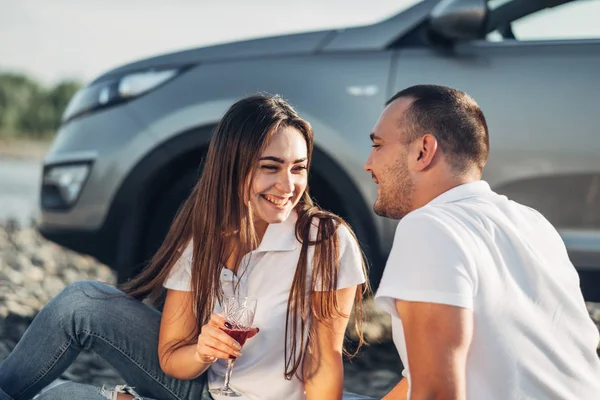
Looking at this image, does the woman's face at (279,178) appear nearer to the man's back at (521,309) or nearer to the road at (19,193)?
the man's back at (521,309)

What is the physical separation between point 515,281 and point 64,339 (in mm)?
1373

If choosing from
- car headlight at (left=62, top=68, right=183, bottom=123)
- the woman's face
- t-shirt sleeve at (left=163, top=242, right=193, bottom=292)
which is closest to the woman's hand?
t-shirt sleeve at (left=163, top=242, right=193, bottom=292)

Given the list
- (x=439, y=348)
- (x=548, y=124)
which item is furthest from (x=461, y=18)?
(x=439, y=348)

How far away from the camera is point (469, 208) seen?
1.55 meters

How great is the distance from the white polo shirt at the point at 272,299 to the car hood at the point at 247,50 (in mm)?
1310

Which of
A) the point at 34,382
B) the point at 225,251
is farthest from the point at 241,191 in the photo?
the point at 34,382

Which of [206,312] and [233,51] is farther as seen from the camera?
[233,51]

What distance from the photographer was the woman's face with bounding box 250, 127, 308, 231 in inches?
87.7

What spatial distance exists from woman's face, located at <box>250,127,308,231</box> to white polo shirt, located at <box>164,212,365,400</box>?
0.17 ft

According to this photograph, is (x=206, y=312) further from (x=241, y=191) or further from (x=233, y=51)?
(x=233, y=51)

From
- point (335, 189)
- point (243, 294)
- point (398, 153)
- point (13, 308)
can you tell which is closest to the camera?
point (398, 153)

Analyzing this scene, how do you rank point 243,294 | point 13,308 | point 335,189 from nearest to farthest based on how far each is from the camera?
point 243,294 < point 335,189 < point 13,308

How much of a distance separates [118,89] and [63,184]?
18.8 inches

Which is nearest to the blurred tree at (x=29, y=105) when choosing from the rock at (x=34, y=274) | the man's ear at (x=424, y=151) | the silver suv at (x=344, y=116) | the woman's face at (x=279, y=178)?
the rock at (x=34, y=274)
